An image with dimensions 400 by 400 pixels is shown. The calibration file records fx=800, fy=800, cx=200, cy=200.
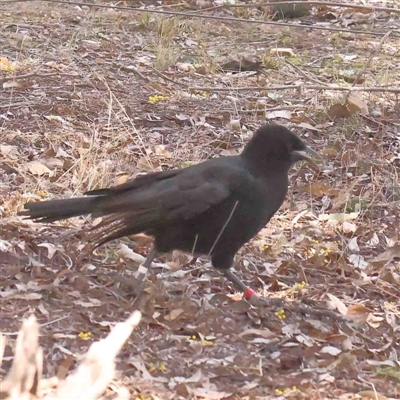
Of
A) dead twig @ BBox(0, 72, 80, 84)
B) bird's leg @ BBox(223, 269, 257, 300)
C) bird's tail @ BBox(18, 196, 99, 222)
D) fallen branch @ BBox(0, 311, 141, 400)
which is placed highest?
fallen branch @ BBox(0, 311, 141, 400)

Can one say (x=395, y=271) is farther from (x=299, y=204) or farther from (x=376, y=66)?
(x=376, y=66)

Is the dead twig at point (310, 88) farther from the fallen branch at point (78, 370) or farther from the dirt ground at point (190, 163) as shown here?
the fallen branch at point (78, 370)

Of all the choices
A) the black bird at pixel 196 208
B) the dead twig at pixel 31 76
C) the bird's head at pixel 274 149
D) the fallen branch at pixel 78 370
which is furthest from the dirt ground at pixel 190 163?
the bird's head at pixel 274 149

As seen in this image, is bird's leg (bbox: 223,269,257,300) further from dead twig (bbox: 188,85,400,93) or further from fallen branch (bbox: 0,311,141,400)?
dead twig (bbox: 188,85,400,93)

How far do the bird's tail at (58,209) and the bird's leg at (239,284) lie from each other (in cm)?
71

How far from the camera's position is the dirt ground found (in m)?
3.08

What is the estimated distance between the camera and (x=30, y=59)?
23.0 feet

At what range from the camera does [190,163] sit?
17.3 ft

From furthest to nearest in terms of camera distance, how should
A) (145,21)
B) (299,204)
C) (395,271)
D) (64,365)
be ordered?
(145,21) → (299,204) → (395,271) → (64,365)

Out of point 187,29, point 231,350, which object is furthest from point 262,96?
point 231,350

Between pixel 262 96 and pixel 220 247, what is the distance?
3285 millimetres

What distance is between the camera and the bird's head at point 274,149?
377 cm

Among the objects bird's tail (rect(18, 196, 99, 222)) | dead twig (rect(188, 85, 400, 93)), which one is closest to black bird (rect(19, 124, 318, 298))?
bird's tail (rect(18, 196, 99, 222))

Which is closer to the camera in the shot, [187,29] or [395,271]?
[395,271]
